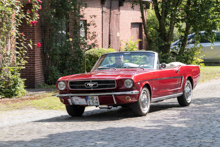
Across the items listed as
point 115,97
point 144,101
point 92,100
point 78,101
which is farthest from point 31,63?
point 115,97

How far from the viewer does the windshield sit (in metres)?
10.5

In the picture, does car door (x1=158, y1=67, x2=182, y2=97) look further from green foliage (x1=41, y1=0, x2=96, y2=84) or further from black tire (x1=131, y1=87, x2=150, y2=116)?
green foliage (x1=41, y1=0, x2=96, y2=84)

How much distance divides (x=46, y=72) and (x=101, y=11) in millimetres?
7088

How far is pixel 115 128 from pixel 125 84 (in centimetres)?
134

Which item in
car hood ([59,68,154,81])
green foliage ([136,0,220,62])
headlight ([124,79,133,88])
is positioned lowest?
headlight ([124,79,133,88])

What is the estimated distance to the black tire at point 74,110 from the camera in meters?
10.0

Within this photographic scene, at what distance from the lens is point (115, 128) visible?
8.20 metres

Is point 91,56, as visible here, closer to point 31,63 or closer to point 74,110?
point 31,63

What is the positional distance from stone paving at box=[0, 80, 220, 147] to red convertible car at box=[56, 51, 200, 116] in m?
0.35

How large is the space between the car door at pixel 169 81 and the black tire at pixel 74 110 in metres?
1.84

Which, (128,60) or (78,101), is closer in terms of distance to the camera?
(78,101)

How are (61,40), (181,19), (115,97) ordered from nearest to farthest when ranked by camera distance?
(115,97), (61,40), (181,19)

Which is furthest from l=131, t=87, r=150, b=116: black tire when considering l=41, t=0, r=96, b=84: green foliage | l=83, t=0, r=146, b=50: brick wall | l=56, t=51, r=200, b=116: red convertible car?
l=83, t=0, r=146, b=50: brick wall

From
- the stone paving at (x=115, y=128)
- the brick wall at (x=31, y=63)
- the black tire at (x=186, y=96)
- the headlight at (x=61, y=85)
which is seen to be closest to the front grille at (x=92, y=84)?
the headlight at (x=61, y=85)
